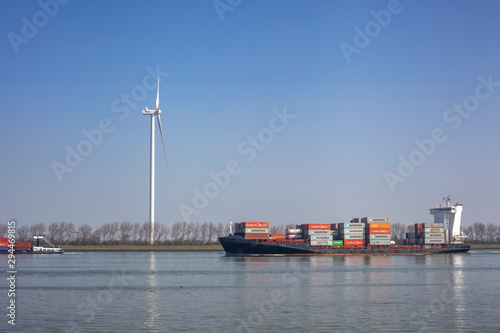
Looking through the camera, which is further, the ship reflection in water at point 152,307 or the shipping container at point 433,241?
the shipping container at point 433,241

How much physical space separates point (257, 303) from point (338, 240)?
79150 mm

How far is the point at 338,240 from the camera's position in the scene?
4700 inches

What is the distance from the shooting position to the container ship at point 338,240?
111375 mm

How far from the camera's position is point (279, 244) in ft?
364

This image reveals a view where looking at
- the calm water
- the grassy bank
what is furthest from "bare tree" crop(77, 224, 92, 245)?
the calm water

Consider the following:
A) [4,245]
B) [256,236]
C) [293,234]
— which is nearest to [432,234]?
[293,234]

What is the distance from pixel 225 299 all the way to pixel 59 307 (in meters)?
13.0

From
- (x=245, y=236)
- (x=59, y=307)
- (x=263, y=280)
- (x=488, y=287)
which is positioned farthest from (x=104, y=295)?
(x=245, y=236)

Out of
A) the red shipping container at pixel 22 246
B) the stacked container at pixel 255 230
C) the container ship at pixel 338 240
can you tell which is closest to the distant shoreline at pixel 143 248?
the red shipping container at pixel 22 246

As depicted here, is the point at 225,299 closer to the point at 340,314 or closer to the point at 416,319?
the point at 340,314

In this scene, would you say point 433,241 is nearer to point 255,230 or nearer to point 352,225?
point 352,225

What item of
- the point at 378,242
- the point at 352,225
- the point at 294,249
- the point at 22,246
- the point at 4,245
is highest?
the point at 352,225

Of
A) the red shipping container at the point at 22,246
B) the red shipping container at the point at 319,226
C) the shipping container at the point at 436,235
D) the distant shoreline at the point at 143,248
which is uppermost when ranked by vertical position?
the red shipping container at the point at 319,226

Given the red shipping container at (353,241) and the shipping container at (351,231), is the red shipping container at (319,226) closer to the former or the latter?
the shipping container at (351,231)
